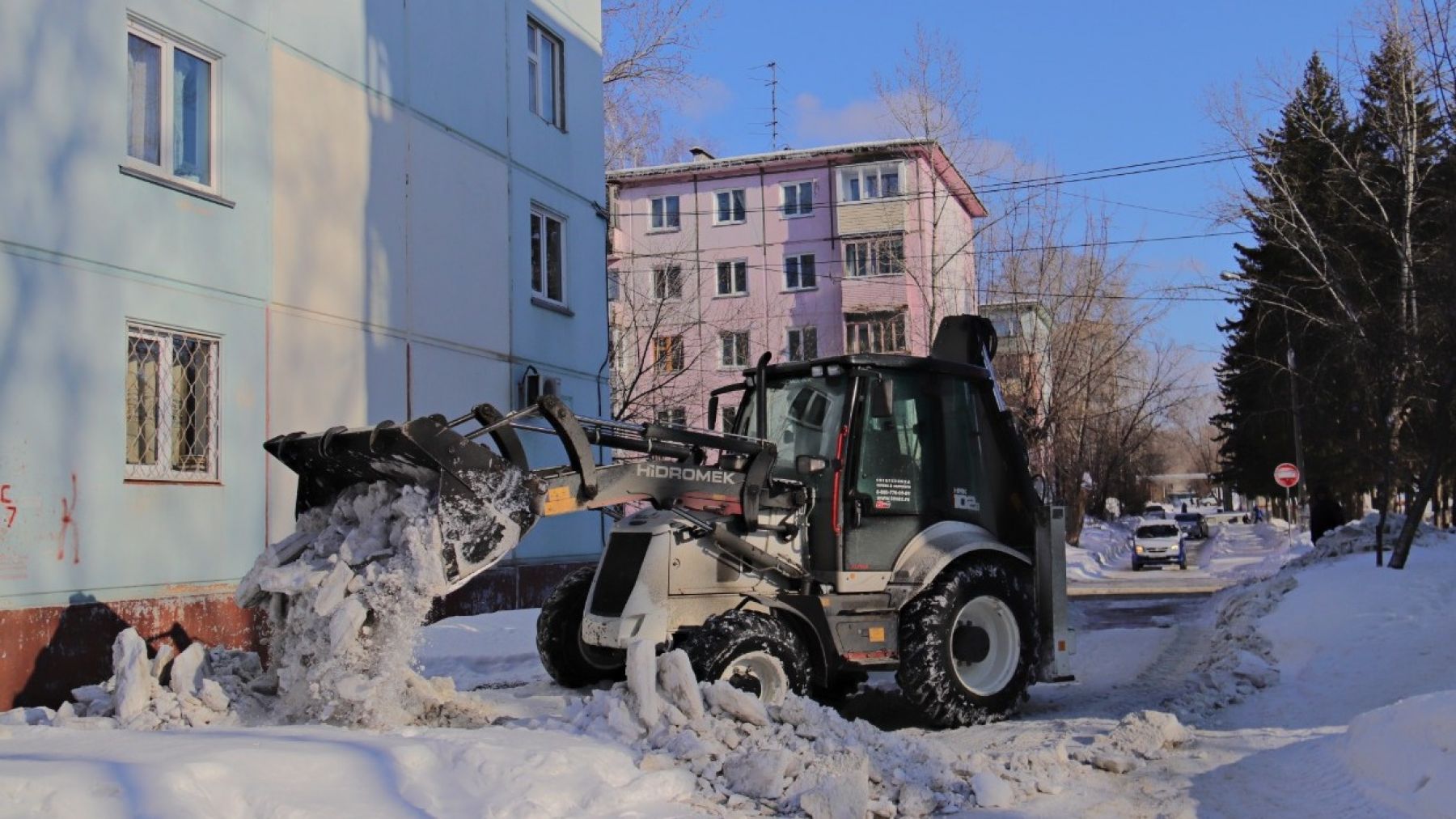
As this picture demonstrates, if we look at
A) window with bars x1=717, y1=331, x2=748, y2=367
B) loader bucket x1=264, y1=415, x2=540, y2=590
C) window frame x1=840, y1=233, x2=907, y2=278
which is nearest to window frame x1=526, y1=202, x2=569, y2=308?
loader bucket x1=264, y1=415, x2=540, y2=590

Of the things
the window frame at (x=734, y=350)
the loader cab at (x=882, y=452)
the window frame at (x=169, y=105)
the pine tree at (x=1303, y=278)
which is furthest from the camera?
the window frame at (x=734, y=350)

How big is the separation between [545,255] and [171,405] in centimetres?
760

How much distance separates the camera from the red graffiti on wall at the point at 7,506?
947 centimetres

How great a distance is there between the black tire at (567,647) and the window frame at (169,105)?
5123 mm

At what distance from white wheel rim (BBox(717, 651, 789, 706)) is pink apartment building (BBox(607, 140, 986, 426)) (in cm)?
3057

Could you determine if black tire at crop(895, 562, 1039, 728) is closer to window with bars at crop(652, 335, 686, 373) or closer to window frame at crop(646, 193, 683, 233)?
window with bars at crop(652, 335, 686, 373)

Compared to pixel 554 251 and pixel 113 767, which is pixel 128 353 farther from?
pixel 554 251

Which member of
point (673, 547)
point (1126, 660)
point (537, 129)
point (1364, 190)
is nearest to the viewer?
point (673, 547)

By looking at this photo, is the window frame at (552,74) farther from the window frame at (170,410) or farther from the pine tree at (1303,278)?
the pine tree at (1303,278)

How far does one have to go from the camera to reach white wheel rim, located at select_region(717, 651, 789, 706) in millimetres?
7910

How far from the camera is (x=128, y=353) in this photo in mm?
10758

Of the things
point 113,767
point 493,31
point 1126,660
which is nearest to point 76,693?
point 113,767

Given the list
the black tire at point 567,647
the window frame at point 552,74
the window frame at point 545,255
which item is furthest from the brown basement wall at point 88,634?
the window frame at point 552,74

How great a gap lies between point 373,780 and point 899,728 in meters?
4.59
